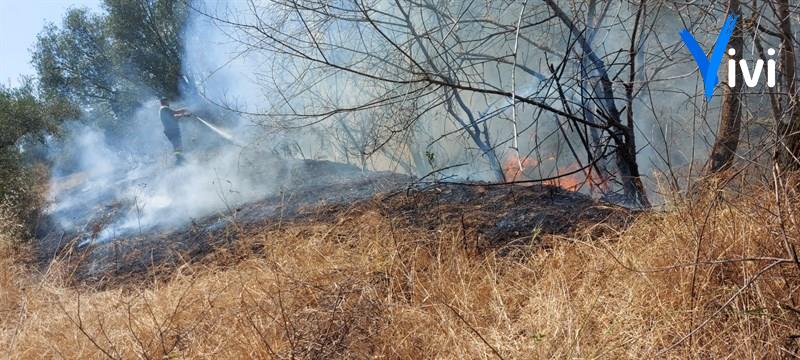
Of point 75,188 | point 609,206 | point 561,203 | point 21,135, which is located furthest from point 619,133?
point 75,188

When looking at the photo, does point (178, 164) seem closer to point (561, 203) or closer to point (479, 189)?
point (479, 189)

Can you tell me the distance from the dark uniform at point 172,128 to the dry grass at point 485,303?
8.02 meters

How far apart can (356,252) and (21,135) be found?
10.6 metres

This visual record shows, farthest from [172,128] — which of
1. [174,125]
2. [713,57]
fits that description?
[713,57]

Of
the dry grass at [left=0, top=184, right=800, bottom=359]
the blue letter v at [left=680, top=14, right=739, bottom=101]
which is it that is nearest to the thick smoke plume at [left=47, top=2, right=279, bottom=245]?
the dry grass at [left=0, top=184, right=800, bottom=359]

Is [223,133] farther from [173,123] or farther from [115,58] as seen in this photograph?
[115,58]

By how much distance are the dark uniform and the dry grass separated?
316 inches

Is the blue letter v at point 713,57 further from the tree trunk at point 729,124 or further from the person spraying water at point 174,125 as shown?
the person spraying water at point 174,125

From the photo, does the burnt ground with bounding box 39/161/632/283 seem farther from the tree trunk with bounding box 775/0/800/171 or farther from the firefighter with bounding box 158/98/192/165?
the firefighter with bounding box 158/98/192/165

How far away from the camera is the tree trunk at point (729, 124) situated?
3.66 meters

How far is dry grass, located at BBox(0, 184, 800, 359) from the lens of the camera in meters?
2.37

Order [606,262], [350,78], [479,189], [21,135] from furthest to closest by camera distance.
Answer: [21,135], [350,78], [479,189], [606,262]

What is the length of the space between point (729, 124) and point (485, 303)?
2.01m

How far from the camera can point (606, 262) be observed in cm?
317
